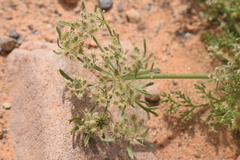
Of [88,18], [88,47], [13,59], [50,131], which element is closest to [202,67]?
[88,47]

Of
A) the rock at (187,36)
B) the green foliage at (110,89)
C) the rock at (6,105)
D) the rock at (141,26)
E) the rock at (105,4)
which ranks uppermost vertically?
the rock at (105,4)

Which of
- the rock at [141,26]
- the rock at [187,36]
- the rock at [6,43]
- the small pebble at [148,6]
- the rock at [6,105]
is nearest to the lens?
the rock at [6,105]

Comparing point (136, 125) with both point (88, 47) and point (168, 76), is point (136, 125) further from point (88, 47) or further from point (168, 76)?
point (88, 47)

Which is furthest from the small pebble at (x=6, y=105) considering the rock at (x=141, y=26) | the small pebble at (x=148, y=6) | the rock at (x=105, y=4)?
the small pebble at (x=148, y=6)

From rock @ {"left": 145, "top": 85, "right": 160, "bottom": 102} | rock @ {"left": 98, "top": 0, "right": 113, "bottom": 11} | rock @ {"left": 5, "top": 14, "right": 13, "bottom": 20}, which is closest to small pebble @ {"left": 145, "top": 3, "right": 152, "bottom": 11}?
rock @ {"left": 98, "top": 0, "right": 113, "bottom": 11}

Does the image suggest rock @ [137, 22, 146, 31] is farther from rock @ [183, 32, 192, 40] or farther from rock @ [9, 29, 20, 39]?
rock @ [9, 29, 20, 39]

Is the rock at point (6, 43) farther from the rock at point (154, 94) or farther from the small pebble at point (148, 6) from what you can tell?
the small pebble at point (148, 6)
